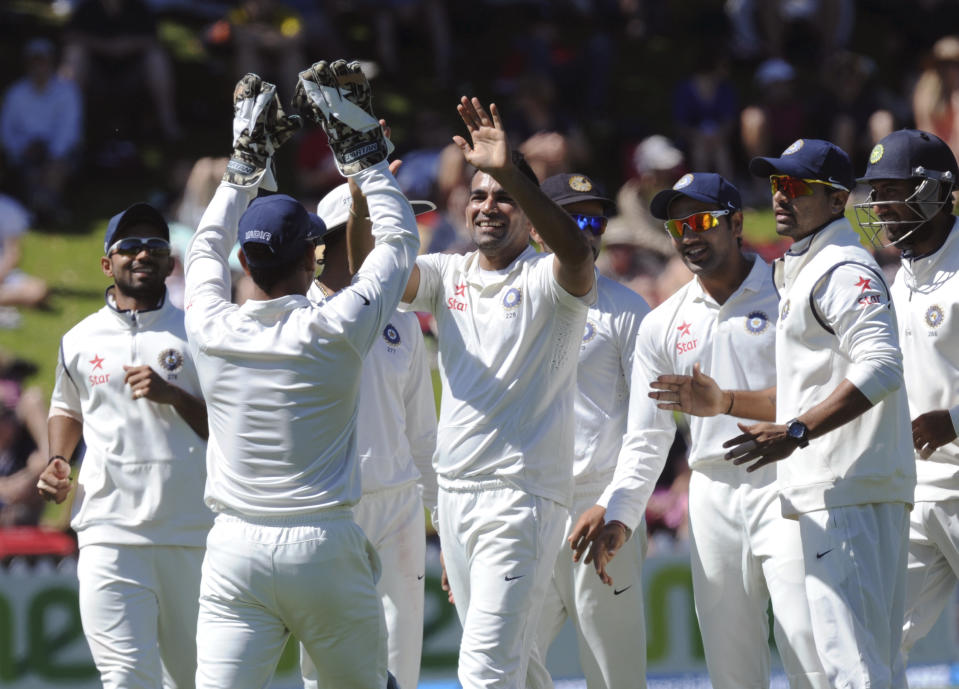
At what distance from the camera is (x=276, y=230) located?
5586 millimetres

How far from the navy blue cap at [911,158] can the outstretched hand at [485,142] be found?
1662 mm

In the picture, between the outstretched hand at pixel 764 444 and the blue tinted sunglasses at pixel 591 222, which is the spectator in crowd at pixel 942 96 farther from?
the outstretched hand at pixel 764 444

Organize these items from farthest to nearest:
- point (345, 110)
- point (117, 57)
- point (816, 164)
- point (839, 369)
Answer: point (117, 57), point (816, 164), point (839, 369), point (345, 110)

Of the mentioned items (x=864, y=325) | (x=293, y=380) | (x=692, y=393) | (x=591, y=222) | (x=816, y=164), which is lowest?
(x=692, y=393)

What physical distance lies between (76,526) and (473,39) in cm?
1296

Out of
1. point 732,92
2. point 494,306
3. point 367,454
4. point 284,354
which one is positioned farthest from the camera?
point 732,92

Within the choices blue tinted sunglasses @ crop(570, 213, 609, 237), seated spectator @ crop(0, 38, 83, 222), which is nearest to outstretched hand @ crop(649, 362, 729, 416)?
blue tinted sunglasses @ crop(570, 213, 609, 237)

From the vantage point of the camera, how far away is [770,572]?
6.34m

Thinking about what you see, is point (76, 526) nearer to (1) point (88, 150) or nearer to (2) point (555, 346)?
(2) point (555, 346)

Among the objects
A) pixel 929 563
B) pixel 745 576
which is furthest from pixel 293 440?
pixel 929 563

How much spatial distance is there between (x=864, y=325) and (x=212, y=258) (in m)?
2.47

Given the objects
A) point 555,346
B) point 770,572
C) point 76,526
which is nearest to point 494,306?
point 555,346

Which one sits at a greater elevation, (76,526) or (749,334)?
(749,334)

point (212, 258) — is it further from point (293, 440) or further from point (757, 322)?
point (757, 322)
